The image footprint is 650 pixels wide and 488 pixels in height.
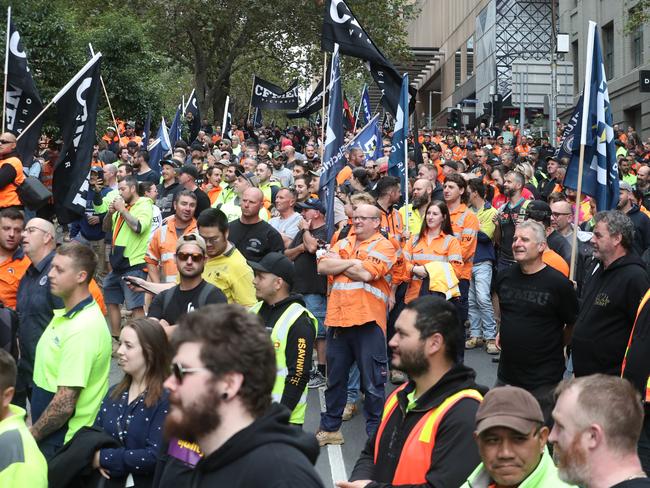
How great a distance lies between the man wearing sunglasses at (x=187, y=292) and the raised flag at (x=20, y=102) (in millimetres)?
5434

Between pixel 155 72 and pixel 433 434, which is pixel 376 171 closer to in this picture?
pixel 433 434

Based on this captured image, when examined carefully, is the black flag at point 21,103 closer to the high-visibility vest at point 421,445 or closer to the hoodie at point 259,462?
the high-visibility vest at point 421,445

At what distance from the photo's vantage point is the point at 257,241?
930 cm

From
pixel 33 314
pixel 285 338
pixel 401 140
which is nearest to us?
pixel 285 338

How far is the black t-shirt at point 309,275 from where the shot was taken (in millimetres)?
9992

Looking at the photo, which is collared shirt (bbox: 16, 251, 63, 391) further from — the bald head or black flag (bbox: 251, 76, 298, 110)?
black flag (bbox: 251, 76, 298, 110)

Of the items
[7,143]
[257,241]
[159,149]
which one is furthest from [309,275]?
[159,149]

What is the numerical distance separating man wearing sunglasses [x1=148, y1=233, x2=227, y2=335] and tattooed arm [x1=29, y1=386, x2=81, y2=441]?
3.94 ft

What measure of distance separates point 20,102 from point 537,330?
7.40m

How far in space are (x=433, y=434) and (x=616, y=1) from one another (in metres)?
41.3

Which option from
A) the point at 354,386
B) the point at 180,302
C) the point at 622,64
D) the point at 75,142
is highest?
the point at 622,64

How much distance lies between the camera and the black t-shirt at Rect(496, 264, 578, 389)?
271 inches

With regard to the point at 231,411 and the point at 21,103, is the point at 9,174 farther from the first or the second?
the point at 231,411

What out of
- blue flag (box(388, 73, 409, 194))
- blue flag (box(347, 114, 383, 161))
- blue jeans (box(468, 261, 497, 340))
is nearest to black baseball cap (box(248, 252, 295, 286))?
blue flag (box(388, 73, 409, 194))
